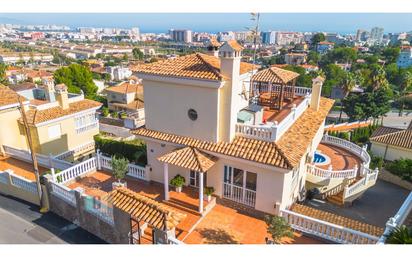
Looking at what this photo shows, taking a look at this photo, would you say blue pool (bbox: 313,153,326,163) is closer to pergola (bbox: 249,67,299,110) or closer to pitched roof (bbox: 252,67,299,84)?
pergola (bbox: 249,67,299,110)

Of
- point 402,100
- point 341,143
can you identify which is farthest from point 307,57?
point 341,143

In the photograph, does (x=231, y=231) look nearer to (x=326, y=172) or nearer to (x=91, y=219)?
(x=91, y=219)

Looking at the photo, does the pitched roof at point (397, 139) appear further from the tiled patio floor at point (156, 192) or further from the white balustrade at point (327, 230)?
the tiled patio floor at point (156, 192)

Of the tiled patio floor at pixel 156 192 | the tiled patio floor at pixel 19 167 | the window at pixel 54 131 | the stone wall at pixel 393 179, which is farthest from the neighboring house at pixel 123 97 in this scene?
the stone wall at pixel 393 179

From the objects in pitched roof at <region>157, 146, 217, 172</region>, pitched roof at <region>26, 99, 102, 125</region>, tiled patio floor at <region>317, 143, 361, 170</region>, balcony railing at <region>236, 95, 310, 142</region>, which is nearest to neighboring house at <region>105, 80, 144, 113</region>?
pitched roof at <region>26, 99, 102, 125</region>
